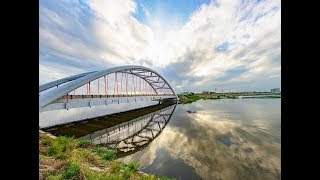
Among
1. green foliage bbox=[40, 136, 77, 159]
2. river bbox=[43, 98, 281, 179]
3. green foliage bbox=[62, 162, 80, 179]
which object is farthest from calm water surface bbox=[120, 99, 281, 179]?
green foliage bbox=[62, 162, 80, 179]

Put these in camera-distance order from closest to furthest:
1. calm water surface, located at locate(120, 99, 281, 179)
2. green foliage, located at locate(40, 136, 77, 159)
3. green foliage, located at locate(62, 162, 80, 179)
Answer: green foliage, located at locate(62, 162, 80, 179)
green foliage, located at locate(40, 136, 77, 159)
calm water surface, located at locate(120, 99, 281, 179)

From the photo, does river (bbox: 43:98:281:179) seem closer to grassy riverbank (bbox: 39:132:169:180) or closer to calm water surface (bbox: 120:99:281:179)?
Answer: calm water surface (bbox: 120:99:281:179)

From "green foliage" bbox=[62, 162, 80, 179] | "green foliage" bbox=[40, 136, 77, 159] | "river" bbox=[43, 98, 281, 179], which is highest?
"green foliage" bbox=[62, 162, 80, 179]

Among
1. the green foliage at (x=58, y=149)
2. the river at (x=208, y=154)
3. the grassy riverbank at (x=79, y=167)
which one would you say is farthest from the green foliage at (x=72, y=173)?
the river at (x=208, y=154)

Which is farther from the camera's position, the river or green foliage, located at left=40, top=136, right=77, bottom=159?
the river

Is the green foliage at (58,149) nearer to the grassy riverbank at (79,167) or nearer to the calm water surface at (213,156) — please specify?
the grassy riverbank at (79,167)

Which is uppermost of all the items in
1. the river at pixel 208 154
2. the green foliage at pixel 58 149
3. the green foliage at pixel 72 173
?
the green foliage at pixel 72 173

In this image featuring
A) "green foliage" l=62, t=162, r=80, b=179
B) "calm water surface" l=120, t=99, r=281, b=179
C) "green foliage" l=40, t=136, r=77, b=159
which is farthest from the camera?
"calm water surface" l=120, t=99, r=281, b=179

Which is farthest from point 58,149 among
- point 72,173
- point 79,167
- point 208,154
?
point 208,154

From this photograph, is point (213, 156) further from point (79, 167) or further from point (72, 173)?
point (72, 173)

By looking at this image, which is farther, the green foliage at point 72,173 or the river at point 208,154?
the river at point 208,154
